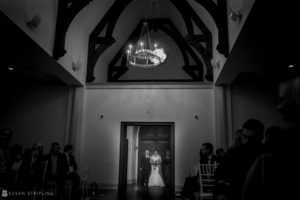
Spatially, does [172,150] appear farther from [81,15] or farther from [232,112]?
[81,15]

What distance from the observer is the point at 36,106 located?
25.0 ft

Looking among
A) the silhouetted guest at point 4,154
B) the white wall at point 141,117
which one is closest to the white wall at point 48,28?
the white wall at point 141,117

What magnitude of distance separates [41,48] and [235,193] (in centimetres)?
457

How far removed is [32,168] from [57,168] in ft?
1.93

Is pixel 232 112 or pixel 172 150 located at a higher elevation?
pixel 232 112

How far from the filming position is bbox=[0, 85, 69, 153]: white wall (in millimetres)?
7438

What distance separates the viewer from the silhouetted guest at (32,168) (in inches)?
173

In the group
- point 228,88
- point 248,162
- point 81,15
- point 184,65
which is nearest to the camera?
point 248,162

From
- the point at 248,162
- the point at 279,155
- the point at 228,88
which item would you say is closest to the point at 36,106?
→ the point at 228,88

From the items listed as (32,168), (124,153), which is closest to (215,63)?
(124,153)

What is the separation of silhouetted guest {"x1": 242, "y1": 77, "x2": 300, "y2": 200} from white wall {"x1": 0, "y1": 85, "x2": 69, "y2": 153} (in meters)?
6.88

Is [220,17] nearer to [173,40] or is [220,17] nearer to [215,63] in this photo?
[215,63]

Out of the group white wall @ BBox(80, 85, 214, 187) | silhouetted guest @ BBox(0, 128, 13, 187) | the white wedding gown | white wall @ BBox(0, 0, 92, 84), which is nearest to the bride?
the white wedding gown

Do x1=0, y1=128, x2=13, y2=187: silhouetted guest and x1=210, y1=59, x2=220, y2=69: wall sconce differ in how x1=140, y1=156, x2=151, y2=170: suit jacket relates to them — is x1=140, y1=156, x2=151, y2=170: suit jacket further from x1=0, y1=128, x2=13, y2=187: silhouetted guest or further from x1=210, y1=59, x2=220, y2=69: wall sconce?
x1=0, y1=128, x2=13, y2=187: silhouetted guest
